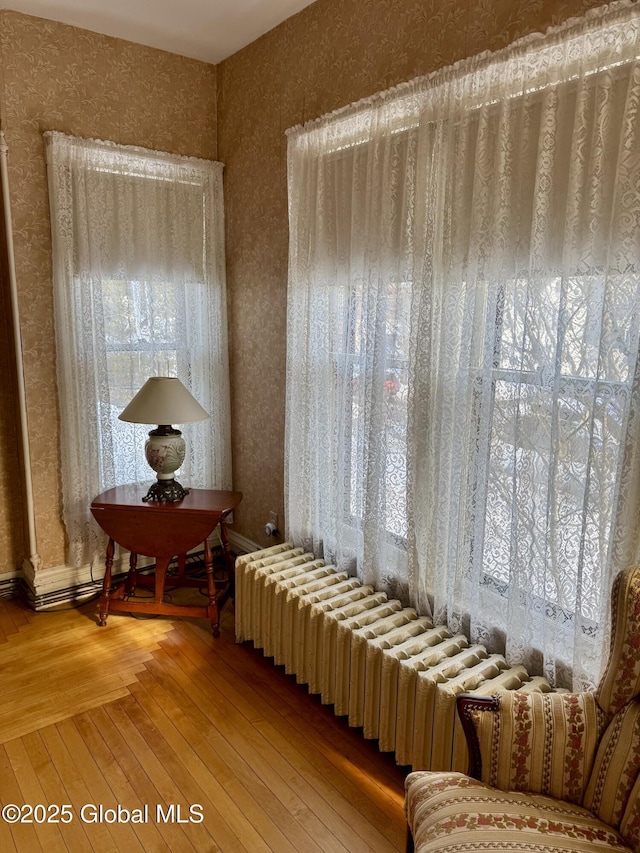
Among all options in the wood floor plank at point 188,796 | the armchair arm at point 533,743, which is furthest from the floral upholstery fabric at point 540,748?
the wood floor plank at point 188,796

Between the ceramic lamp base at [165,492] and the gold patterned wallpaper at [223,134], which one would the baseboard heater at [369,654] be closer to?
the ceramic lamp base at [165,492]

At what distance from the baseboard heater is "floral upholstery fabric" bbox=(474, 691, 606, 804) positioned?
1.02 ft

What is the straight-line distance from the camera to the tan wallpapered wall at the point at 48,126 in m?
2.86

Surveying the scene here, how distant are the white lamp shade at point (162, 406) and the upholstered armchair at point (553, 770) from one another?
6.02 feet

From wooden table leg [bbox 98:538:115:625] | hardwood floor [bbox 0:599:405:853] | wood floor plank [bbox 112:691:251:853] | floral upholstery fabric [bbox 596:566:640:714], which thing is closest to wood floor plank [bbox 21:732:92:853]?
hardwood floor [bbox 0:599:405:853]

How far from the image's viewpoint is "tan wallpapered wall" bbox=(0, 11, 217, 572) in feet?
9.37

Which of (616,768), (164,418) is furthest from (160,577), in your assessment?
(616,768)

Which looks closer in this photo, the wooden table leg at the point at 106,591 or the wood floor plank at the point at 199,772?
the wood floor plank at the point at 199,772

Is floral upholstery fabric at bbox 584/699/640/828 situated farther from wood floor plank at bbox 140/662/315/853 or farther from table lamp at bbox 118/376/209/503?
table lamp at bbox 118/376/209/503

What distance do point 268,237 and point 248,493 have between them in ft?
4.67

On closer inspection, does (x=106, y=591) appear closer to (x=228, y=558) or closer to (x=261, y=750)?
(x=228, y=558)

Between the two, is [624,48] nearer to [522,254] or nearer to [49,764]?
[522,254]

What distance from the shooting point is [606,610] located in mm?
1723

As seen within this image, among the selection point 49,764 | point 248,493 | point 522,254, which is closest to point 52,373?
point 248,493
